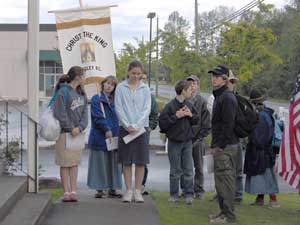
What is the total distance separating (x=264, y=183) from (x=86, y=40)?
3483mm

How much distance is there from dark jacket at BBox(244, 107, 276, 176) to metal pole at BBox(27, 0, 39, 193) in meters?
3.25

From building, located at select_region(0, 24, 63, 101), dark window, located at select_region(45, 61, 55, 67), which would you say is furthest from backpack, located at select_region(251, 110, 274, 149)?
dark window, located at select_region(45, 61, 55, 67)

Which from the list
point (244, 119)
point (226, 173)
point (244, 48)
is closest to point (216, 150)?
point (226, 173)

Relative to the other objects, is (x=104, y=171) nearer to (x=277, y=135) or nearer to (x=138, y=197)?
(x=138, y=197)

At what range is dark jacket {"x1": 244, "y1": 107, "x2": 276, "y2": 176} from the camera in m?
9.95

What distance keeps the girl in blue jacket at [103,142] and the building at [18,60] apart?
5636 cm

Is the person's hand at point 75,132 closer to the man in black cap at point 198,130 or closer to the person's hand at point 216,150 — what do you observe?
the man in black cap at point 198,130

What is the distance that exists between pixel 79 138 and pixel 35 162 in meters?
0.78

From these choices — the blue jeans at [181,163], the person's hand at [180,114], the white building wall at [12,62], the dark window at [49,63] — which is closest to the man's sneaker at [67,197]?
the blue jeans at [181,163]

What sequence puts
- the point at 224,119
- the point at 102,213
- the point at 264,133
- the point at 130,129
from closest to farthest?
the point at 224,119 < the point at 102,213 < the point at 130,129 < the point at 264,133

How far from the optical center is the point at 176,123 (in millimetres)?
9688

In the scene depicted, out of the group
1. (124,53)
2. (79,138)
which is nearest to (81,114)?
(79,138)

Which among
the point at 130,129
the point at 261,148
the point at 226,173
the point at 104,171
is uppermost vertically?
the point at 130,129

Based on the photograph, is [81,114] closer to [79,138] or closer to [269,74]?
[79,138]
